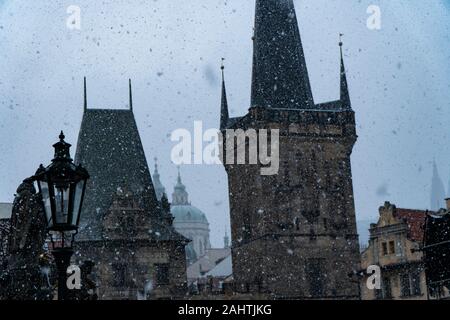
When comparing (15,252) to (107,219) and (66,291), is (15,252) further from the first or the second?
(107,219)

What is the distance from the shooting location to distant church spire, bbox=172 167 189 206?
154300 millimetres

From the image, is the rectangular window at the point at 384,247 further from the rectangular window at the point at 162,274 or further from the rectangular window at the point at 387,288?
the rectangular window at the point at 162,274

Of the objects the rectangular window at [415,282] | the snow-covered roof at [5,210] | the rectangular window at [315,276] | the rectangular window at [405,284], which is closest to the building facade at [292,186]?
the rectangular window at [315,276]

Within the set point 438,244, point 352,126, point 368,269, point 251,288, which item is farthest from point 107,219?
point 438,244

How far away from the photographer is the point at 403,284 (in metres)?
35.5

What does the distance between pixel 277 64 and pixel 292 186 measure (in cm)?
764

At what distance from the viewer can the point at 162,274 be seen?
4262 centimetres

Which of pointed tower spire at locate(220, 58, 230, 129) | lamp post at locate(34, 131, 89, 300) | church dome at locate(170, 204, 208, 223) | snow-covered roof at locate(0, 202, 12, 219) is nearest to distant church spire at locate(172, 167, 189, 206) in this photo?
church dome at locate(170, 204, 208, 223)

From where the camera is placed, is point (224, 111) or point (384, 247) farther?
point (224, 111)

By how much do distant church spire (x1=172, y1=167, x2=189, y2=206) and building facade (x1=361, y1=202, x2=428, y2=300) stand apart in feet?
383

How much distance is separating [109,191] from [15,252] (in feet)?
122

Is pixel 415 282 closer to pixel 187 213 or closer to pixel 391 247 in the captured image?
pixel 391 247

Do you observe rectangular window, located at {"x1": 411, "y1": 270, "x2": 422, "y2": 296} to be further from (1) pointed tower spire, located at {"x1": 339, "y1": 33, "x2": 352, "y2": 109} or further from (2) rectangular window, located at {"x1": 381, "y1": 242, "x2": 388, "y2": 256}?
(1) pointed tower spire, located at {"x1": 339, "y1": 33, "x2": 352, "y2": 109}

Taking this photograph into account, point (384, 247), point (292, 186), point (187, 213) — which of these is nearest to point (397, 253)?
point (384, 247)
